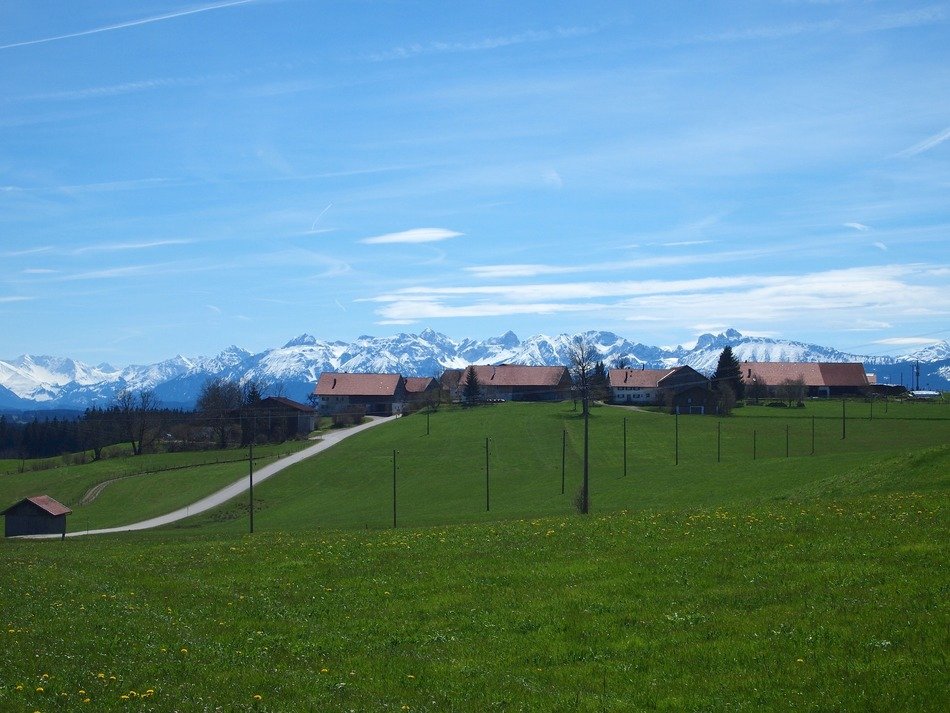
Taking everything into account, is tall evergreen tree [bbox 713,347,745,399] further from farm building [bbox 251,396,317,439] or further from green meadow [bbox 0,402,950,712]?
green meadow [bbox 0,402,950,712]

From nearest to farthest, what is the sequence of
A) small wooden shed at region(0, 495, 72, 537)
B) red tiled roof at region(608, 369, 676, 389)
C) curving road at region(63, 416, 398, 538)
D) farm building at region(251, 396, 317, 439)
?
1. small wooden shed at region(0, 495, 72, 537)
2. curving road at region(63, 416, 398, 538)
3. farm building at region(251, 396, 317, 439)
4. red tiled roof at region(608, 369, 676, 389)

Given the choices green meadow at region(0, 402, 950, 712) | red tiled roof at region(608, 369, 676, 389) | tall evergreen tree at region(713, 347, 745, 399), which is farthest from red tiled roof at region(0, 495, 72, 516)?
red tiled roof at region(608, 369, 676, 389)

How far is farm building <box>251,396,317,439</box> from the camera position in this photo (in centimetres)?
14825

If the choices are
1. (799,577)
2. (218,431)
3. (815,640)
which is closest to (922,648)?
(815,640)

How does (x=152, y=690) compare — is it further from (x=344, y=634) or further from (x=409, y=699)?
(x=344, y=634)

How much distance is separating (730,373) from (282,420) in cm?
8162

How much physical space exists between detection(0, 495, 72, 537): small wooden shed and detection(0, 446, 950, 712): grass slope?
57.3 metres

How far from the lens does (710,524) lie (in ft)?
86.1

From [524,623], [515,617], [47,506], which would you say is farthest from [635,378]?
[524,623]

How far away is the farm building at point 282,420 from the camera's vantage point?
148250mm

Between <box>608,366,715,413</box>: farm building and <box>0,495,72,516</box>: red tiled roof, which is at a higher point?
<box>608,366,715,413</box>: farm building

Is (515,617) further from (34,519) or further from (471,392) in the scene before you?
(471,392)

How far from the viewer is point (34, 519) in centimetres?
7969

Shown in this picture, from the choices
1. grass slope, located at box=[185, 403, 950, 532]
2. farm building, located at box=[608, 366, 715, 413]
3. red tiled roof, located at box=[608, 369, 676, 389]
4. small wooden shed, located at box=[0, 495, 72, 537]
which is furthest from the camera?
red tiled roof, located at box=[608, 369, 676, 389]
